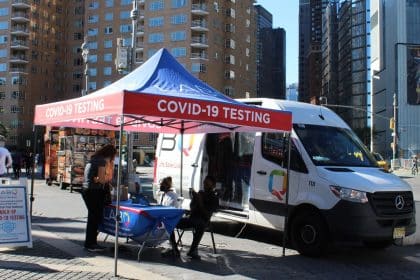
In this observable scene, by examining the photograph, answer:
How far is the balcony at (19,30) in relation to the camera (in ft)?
363

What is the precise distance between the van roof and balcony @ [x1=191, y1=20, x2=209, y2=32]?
282 feet

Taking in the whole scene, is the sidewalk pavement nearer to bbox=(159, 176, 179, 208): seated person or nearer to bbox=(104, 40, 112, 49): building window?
bbox=(159, 176, 179, 208): seated person

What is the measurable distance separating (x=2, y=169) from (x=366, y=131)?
11096 cm

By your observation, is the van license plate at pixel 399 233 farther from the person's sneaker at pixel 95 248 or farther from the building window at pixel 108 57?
the building window at pixel 108 57

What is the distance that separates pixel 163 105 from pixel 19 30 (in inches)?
4383

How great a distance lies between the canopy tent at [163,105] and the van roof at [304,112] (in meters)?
0.88

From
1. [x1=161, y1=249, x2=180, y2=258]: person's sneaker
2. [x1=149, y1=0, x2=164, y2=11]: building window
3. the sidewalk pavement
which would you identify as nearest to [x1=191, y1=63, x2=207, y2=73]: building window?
[x1=149, y1=0, x2=164, y2=11]: building window

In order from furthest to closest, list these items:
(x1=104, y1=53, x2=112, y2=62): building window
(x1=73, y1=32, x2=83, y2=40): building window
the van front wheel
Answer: (x1=73, y1=32, x2=83, y2=40): building window → (x1=104, y1=53, x2=112, y2=62): building window → the van front wheel

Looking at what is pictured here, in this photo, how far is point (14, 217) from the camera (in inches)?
364

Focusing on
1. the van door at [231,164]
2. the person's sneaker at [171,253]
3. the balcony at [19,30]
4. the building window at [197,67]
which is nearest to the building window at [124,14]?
the balcony at [19,30]

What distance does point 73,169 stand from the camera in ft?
76.9

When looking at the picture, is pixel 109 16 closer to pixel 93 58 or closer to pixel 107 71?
pixel 93 58

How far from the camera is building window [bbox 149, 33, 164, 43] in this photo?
97.6 meters

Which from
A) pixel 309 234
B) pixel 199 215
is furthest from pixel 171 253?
pixel 309 234
